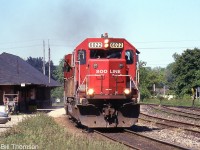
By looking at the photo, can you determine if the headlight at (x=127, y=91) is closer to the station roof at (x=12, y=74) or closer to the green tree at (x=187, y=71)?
the station roof at (x=12, y=74)

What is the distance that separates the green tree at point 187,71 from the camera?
64.4 m

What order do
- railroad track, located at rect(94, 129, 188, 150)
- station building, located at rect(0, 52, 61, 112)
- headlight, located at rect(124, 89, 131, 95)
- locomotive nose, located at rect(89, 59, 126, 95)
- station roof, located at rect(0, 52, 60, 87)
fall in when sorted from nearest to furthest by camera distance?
railroad track, located at rect(94, 129, 188, 150), headlight, located at rect(124, 89, 131, 95), locomotive nose, located at rect(89, 59, 126, 95), station roof, located at rect(0, 52, 60, 87), station building, located at rect(0, 52, 61, 112)

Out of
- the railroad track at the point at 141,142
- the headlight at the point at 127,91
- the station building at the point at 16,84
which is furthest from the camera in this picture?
the station building at the point at 16,84

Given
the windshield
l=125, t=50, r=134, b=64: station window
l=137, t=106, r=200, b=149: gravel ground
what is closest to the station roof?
the windshield

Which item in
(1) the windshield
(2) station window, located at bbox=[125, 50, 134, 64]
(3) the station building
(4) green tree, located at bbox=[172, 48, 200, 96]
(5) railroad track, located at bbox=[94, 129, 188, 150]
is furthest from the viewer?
(4) green tree, located at bbox=[172, 48, 200, 96]

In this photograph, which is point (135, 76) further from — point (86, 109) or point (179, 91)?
point (179, 91)

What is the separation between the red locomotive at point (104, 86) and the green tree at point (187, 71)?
157 ft

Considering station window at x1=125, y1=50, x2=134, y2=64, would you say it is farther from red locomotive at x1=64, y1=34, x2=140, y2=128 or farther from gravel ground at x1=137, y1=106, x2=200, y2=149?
gravel ground at x1=137, y1=106, x2=200, y2=149

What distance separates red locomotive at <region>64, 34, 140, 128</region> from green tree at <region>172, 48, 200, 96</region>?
47.9m

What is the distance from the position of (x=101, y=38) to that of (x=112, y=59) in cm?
104

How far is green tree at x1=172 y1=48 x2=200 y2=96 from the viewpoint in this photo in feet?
211

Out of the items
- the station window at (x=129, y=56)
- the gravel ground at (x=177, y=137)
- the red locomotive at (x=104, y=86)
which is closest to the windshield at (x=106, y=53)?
the red locomotive at (x=104, y=86)

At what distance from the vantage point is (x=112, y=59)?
53.7ft

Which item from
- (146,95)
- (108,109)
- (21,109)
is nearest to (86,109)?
(108,109)
